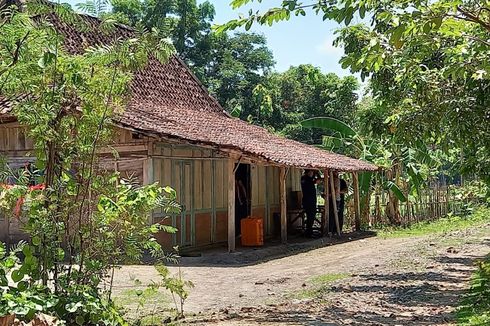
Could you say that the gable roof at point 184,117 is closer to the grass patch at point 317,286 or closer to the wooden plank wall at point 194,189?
the wooden plank wall at point 194,189

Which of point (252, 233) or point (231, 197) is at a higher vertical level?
point (231, 197)

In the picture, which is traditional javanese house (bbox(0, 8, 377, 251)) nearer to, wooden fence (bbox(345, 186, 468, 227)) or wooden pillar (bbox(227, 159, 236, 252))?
wooden pillar (bbox(227, 159, 236, 252))

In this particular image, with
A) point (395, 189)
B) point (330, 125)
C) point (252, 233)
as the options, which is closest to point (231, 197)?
point (252, 233)

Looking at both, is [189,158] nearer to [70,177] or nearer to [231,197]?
[231,197]

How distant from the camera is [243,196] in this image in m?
17.4

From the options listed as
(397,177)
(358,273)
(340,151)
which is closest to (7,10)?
(358,273)

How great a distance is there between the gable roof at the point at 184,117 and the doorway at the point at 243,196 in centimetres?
110

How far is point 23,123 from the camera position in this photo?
19.4 ft

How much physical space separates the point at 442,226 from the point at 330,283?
14055 millimetres

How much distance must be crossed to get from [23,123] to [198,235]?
30.5 feet

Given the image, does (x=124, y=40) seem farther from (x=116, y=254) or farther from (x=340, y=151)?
(x=340, y=151)

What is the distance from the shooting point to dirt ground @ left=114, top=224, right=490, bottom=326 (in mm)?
7219

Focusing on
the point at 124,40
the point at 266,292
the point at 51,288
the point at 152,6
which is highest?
the point at 152,6

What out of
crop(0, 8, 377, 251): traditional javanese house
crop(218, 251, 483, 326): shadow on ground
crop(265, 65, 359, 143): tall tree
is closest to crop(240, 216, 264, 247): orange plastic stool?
crop(0, 8, 377, 251): traditional javanese house
